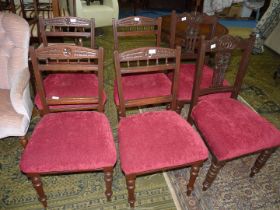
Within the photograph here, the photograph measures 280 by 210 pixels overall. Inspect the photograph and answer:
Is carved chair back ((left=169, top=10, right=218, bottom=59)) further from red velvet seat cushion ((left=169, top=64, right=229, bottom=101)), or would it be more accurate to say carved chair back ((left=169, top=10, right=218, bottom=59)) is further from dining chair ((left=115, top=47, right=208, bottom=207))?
dining chair ((left=115, top=47, right=208, bottom=207))


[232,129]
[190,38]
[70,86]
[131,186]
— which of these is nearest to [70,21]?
[70,86]

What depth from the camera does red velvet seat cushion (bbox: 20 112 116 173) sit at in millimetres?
1240

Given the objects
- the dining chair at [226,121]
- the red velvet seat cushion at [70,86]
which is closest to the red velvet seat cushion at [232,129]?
the dining chair at [226,121]

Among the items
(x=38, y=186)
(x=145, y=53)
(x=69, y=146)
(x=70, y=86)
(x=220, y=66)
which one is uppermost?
(x=145, y=53)

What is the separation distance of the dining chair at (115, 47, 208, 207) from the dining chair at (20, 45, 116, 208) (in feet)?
0.33

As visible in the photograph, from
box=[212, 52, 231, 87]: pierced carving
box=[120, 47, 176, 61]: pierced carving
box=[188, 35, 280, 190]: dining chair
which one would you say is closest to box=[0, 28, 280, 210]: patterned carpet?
box=[188, 35, 280, 190]: dining chair

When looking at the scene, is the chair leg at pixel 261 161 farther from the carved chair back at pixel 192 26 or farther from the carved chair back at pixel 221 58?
the carved chair back at pixel 192 26

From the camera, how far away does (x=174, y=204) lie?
1.57m

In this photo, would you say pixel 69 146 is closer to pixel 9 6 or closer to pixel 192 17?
pixel 192 17

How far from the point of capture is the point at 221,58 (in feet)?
5.15

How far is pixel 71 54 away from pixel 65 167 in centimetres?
63

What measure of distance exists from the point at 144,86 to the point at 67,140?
0.72 meters

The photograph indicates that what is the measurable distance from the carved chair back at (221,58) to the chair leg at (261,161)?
17.3 inches

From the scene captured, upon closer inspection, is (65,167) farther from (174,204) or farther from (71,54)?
(174,204)
